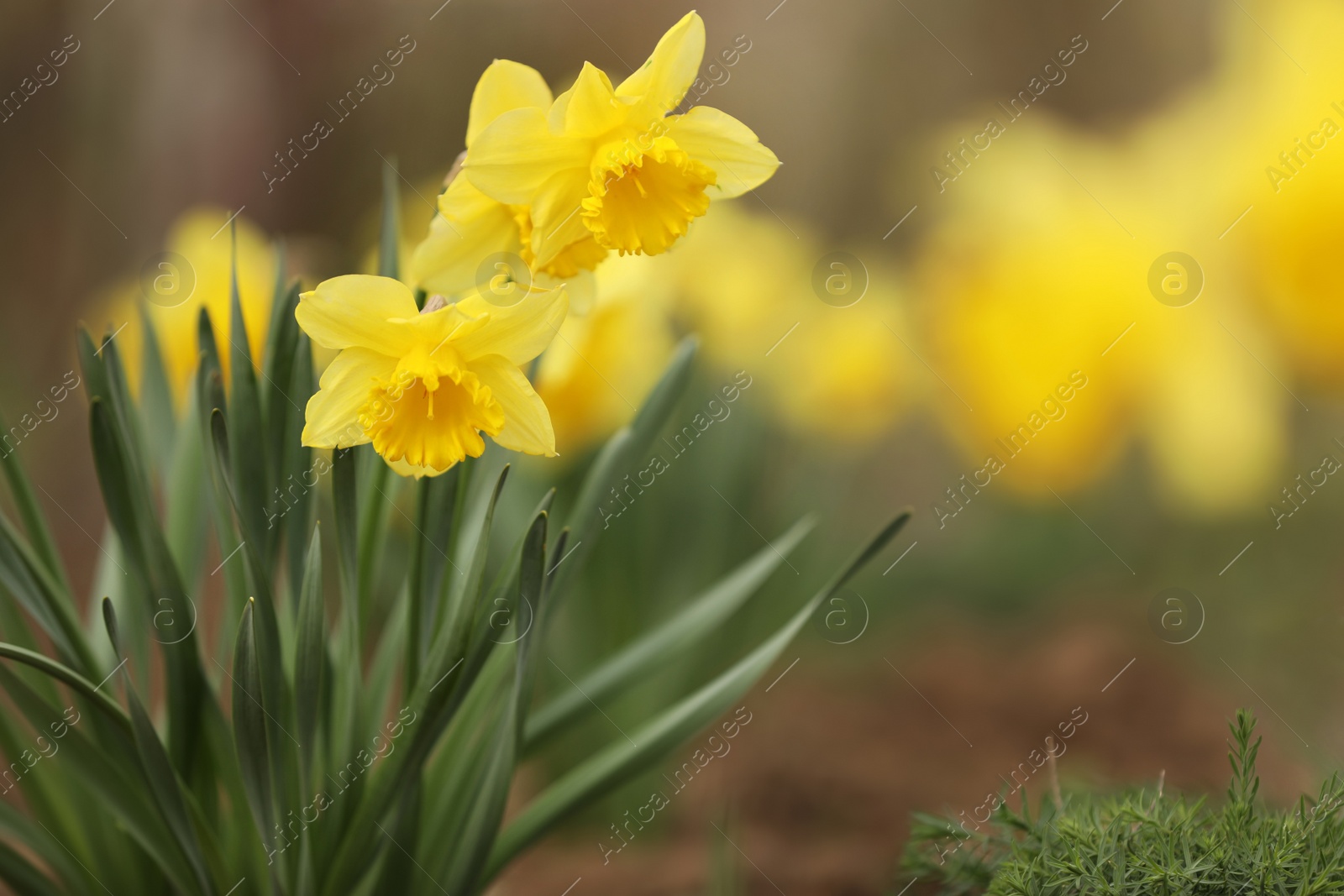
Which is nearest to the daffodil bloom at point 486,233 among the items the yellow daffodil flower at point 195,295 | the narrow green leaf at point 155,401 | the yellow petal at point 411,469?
the yellow petal at point 411,469

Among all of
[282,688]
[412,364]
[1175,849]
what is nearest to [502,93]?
[412,364]

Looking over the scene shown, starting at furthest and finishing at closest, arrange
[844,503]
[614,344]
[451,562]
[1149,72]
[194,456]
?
[1149,72], [844,503], [614,344], [194,456], [451,562]

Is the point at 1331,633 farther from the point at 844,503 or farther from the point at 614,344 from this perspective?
the point at 614,344

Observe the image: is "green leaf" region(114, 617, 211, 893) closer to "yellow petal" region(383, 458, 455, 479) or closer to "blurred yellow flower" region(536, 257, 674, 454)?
"yellow petal" region(383, 458, 455, 479)

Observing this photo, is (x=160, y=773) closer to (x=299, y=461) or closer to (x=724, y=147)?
(x=299, y=461)

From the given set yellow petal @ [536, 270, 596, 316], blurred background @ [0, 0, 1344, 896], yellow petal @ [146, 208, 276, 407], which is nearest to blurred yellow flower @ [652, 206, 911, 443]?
blurred background @ [0, 0, 1344, 896]

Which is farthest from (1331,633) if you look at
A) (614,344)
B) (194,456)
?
(194,456)
